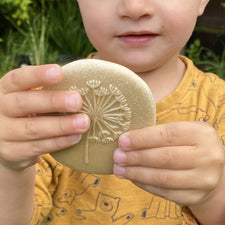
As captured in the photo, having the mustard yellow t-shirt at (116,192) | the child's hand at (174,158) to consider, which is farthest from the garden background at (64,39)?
the child's hand at (174,158)

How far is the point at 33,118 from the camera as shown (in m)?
0.82

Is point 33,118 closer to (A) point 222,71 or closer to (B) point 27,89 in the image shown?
(B) point 27,89

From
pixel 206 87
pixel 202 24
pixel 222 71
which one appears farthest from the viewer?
pixel 202 24

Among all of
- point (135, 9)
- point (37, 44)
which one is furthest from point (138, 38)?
point (37, 44)

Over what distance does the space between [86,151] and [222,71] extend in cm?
219

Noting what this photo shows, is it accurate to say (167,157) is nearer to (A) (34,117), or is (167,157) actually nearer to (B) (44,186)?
(A) (34,117)

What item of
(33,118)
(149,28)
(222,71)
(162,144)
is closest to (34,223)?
(33,118)

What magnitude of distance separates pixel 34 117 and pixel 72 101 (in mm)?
137

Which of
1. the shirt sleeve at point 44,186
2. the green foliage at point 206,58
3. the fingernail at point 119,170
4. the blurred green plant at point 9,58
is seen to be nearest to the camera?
the fingernail at point 119,170

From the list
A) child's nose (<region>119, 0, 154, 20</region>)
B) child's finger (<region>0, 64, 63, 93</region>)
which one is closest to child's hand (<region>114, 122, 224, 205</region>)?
child's finger (<region>0, 64, 63, 93</region>)

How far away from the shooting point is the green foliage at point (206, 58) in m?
2.87

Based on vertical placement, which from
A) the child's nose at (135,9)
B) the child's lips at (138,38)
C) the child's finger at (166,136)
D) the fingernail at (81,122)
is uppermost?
the child's nose at (135,9)

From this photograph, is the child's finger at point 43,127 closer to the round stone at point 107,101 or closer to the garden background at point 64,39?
the round stone at point 107,101

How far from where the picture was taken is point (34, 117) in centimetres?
82
